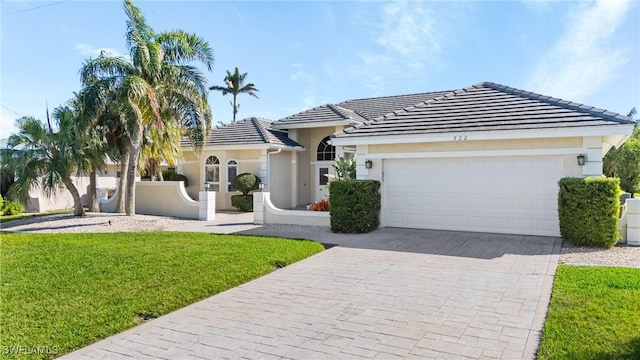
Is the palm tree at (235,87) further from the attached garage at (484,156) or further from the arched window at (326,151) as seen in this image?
the attached garage at (484,156)

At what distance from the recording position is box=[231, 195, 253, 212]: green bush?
19562mm

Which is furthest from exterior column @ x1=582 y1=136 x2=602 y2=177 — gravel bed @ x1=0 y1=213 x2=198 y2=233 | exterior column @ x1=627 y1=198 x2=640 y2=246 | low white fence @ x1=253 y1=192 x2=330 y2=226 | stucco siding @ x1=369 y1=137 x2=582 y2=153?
gravel bed @ x1=0 y1=213 x2=198 y2=233

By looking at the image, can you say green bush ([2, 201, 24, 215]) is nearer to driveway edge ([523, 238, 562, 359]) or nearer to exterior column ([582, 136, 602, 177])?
driveway edge ([523, 238, 562, 359])

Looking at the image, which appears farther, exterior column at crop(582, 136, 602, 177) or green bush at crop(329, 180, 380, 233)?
green bush at crop(329, 180, 380, 233)

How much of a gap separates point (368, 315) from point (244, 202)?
1494cm

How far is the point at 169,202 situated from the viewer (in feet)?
59.7

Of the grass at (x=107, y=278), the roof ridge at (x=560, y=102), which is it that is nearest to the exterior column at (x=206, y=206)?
the grass at (x=107, y=278)

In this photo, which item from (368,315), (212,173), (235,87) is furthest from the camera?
(235,87)

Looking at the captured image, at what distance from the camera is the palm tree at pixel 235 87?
154 feet

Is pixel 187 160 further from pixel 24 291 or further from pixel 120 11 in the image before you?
pixel 24 291

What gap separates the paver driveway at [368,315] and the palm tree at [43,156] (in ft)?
37.5

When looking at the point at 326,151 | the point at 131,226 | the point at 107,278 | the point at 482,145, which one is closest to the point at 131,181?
the point at 131,226

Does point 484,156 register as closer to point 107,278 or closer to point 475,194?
point 475,194

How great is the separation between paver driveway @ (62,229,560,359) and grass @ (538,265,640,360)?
19 centimetres
